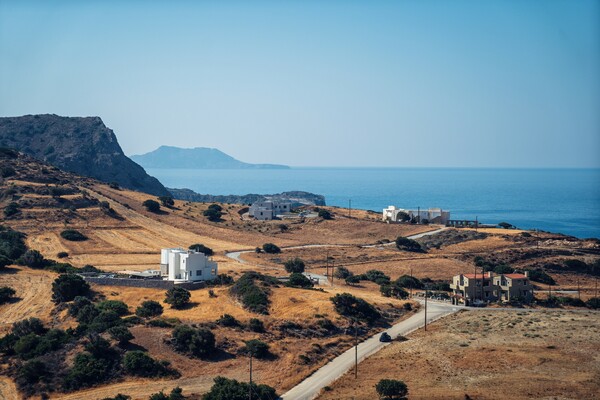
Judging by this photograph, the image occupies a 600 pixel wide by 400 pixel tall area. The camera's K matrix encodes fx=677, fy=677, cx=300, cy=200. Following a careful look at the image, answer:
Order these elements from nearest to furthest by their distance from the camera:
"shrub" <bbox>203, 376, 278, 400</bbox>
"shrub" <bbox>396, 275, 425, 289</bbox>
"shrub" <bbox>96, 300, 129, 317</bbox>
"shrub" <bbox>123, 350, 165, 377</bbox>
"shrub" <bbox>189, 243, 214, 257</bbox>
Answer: "shrub" <bbox>203, 376, 278, 400</bbox>
"shrub" <bbox>123, 350, 165, 377</bbox>
"shrub" <bbox>96, 300, 129, 317</bbox>
"shrub" <bbox>396, 275, 425, 289</bbox>
"shrub" <bbox>189, 243, 214, 257</bbox>

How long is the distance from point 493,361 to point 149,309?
28532 mm

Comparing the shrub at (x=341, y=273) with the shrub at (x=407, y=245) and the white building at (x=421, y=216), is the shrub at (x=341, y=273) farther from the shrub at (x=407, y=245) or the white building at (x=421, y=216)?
the white building at (x=421, y=216)

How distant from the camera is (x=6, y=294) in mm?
63156

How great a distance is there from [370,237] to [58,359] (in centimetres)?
6793

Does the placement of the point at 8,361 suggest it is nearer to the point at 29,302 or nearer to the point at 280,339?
the point at 29,302

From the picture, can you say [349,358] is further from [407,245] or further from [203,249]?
[407,245]

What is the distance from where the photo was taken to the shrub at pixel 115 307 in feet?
190

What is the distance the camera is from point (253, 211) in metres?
126

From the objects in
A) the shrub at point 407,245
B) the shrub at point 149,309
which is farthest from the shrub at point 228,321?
the shrub at point 407,245

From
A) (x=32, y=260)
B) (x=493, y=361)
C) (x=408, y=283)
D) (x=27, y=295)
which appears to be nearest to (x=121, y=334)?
(x=27, y=295)

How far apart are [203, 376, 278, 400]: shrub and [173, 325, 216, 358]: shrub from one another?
23.5 ft

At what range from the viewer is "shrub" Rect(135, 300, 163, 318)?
188ft

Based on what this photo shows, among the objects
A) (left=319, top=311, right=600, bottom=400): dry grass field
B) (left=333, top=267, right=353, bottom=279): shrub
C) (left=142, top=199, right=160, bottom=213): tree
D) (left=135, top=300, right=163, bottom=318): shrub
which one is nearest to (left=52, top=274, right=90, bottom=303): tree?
(left=135, top=300, right=163, bottom=318): shrub

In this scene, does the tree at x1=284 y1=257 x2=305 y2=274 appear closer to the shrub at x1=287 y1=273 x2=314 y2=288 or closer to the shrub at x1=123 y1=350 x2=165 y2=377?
the shrub at x1=287 y1=273 x2=314 y2=288
